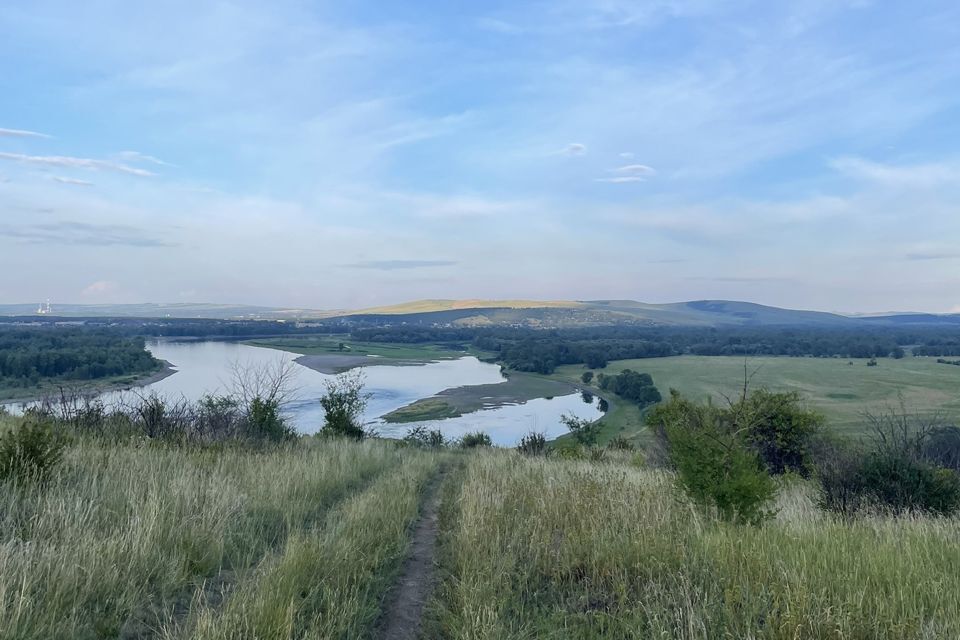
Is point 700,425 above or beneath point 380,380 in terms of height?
above

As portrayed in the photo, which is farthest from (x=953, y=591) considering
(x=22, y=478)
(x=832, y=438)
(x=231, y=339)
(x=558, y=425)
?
(x=231, y=339)

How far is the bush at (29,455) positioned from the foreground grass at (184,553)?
185 millimetres

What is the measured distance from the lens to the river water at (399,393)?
161 feet

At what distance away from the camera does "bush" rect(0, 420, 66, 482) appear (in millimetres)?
5793

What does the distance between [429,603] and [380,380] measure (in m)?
80.1

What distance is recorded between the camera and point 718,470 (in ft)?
19.7

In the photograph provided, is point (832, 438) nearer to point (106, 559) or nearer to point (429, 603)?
point (429, 603)

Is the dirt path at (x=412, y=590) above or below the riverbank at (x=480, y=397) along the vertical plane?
above

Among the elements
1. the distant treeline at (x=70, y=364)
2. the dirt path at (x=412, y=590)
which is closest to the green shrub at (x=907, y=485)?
the dirt path at (x=412, y=590)

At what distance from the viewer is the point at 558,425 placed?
5638 centimetres

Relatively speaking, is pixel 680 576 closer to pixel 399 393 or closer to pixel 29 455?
pixel 29 455

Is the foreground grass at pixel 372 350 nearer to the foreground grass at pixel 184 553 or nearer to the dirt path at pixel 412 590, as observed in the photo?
the foreground grass at pixel 184 553

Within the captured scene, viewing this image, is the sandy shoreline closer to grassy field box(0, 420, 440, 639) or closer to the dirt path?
grassy field box(0, 420, 440, 639)

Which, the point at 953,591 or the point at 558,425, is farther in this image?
the point at 558,425
